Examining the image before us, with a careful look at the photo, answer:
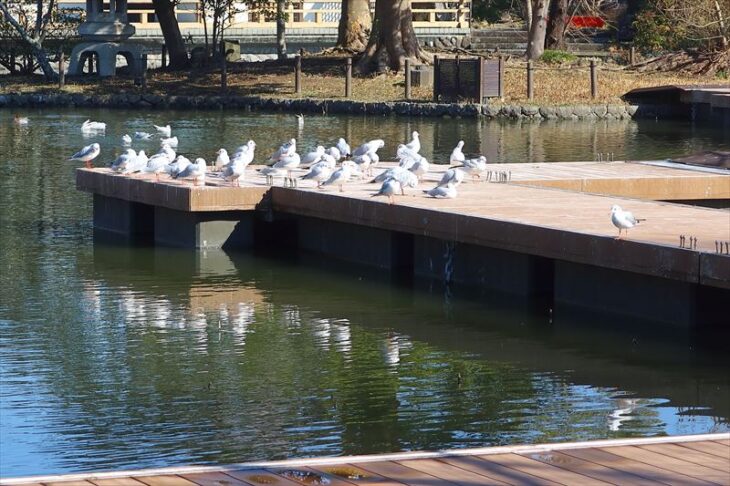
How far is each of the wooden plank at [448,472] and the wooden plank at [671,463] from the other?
101 centimetres

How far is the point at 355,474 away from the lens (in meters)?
9.61

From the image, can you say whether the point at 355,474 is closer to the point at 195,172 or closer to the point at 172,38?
the point at 195,172

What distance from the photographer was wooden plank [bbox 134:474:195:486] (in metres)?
9.49

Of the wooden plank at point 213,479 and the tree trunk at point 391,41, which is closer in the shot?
the wooden plank at point 213,479

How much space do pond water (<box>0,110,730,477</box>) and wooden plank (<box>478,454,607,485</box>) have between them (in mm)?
2483

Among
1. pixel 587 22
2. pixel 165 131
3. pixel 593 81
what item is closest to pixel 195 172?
pixel 165 131

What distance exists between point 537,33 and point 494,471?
41.6 meters

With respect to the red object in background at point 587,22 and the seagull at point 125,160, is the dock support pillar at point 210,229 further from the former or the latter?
the red object in background at point 587,22

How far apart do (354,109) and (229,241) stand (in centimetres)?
2474

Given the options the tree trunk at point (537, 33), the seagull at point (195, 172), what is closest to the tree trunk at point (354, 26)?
the tree trunk at point (537, 33)

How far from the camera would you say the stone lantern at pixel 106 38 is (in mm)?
54219

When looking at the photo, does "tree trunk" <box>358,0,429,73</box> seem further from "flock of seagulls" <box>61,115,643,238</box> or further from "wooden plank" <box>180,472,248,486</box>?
"wooden plank" <box>180,472,248,486</box>

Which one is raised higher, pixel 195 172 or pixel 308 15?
pixel 308 15

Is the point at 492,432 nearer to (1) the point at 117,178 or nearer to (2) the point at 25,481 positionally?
(2) the point at 25,481
